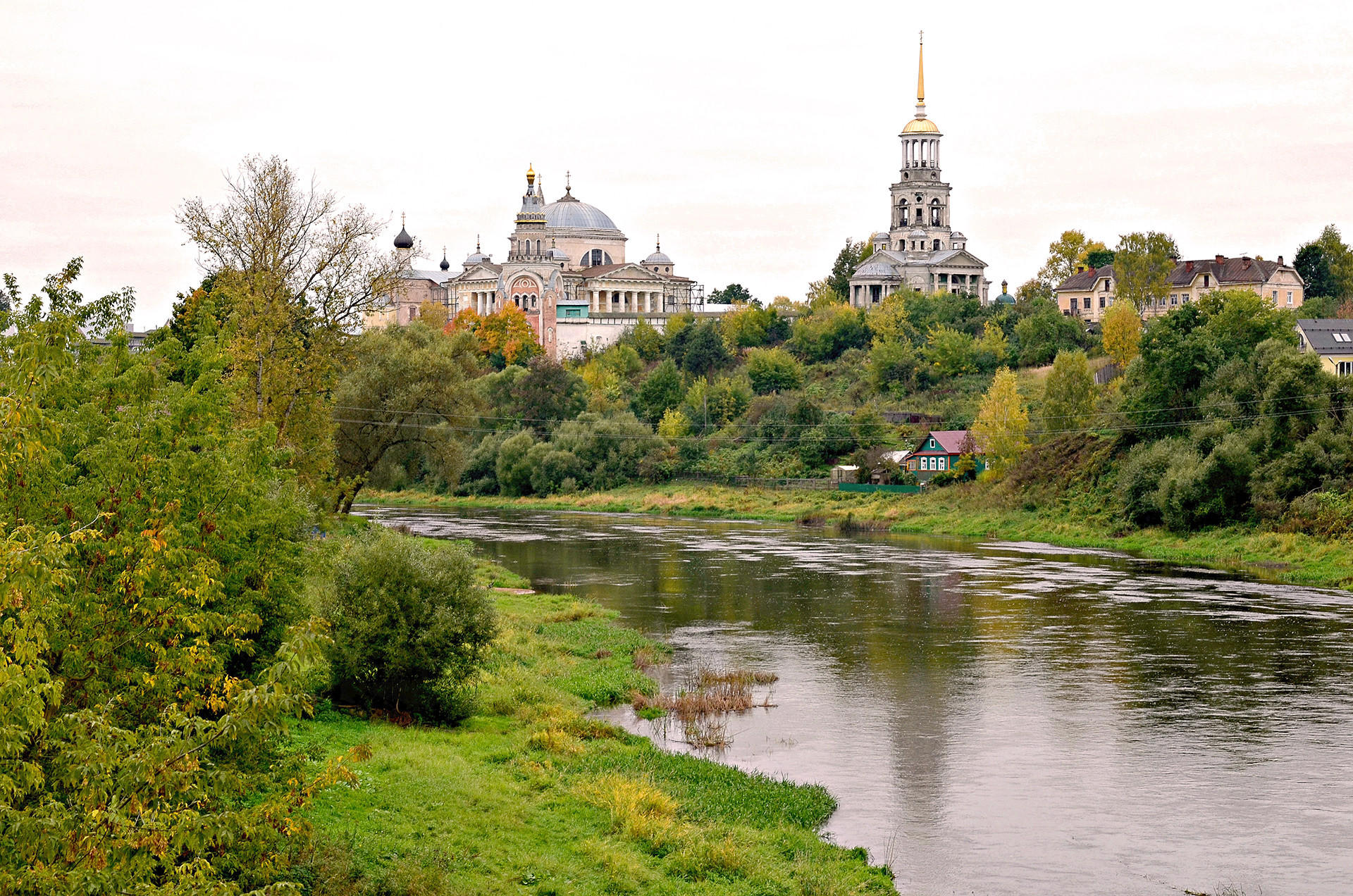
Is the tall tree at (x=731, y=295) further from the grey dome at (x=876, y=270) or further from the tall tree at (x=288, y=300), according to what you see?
the tall tree at (x=288, y=300)

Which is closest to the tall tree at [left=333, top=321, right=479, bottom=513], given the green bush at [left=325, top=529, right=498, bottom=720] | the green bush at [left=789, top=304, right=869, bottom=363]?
the green bush at [left=325, top=529, right=498, bottom=720]

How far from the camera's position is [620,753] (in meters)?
19.6

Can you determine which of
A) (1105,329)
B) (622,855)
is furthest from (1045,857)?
(1105,329)

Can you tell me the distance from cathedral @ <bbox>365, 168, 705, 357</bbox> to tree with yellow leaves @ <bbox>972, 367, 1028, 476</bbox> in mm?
53146

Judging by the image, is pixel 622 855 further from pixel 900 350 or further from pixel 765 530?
pixel 900 350

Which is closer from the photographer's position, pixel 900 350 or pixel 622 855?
pixel 622 855

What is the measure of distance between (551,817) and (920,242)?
325 feet

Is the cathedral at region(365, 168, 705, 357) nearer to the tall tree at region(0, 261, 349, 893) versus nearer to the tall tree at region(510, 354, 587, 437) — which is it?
the tall tree at region(510, 354, 587, 437)

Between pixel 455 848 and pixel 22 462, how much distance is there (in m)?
7.04

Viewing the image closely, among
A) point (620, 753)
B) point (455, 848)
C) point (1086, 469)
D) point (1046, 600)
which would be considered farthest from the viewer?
point (1086, 469)

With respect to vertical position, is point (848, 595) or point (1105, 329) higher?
point (1105, 329)

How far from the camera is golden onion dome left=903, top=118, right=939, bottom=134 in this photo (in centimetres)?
11062

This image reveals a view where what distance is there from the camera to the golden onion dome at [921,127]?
111 m

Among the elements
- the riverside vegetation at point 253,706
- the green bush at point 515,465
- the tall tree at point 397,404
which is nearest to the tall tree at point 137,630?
the riverside vegetation at point 253,706
